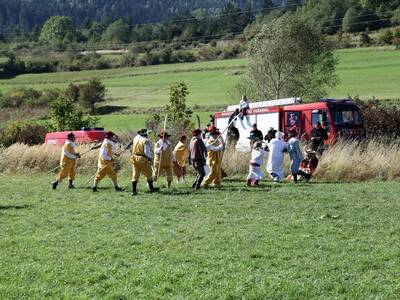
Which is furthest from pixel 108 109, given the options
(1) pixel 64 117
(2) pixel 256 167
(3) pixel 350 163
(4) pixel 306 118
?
(2) pixel 256 167

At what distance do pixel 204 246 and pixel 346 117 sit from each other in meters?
17.7

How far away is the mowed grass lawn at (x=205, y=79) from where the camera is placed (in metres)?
59.6

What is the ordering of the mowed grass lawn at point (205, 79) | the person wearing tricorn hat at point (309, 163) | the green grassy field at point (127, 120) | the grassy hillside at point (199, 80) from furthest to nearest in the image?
1. the mowed grass lawn at point (205, 79)
2. the grassy hillside at point (199, 80)
3. the green grassy field at point (127, 120)
4. the person wearing tricorn hat at point (309, 163)

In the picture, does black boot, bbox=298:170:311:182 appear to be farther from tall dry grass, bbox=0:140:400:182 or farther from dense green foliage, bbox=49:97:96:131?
dense green foliage, bbox=49:97:96:131

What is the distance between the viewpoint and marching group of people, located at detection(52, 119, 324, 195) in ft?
60.9

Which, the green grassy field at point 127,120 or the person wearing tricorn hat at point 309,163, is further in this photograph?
the green grassy field at point 127,120

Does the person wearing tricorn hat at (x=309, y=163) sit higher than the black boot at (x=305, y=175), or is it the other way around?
the person wearing tricorn hat at (x=309, y=163)

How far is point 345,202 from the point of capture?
1552 cm

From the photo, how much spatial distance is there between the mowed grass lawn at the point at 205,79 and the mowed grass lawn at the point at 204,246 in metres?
36.6

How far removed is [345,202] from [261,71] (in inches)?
1171

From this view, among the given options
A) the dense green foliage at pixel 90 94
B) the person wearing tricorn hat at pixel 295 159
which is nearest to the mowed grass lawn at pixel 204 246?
the person wearing tricorn hat at pixel 295 159

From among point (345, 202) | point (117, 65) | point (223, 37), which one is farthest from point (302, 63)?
point (223, 37)

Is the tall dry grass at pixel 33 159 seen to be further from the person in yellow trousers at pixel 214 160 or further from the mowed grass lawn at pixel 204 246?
the mowed grass lawn at pixel 204 246

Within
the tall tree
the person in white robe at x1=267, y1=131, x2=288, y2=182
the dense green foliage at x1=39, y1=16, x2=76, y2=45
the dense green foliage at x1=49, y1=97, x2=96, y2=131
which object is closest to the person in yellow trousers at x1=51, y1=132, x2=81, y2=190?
the person in white robe at x1=267, y1=131, x2=288, y2=182
